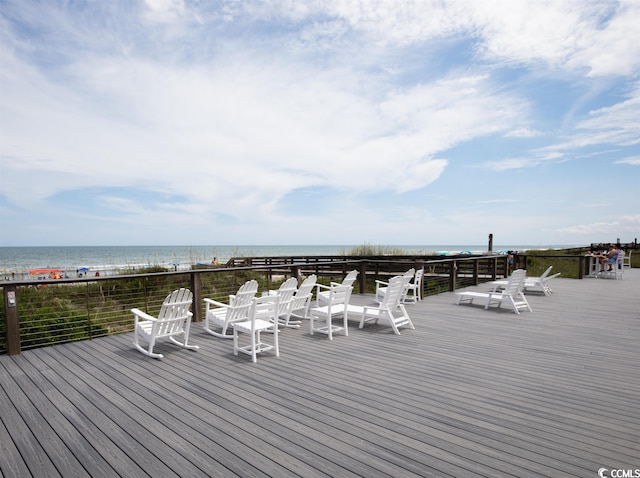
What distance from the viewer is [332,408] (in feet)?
9.27

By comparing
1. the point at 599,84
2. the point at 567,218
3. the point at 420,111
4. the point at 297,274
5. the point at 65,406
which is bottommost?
the point at 65,406

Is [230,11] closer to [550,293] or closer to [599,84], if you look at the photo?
[550,293]

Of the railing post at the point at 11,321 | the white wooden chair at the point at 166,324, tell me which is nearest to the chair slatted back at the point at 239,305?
the white wooden chair at the point at 166,324

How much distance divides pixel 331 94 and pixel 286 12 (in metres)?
3.49

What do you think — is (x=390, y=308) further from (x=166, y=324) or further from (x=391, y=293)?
(x=166, y=324)

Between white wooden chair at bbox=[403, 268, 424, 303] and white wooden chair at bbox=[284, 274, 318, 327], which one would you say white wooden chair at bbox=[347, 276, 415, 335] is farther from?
white wooden chair at bbox=[403, 268, 424, 303]

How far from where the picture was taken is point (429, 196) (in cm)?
3984

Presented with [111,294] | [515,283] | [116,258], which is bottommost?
[111,294]

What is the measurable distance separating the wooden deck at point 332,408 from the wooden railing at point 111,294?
0.82m

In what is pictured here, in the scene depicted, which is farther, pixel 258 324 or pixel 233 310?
pixel 233 310

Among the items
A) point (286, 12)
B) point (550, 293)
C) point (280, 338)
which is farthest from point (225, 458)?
point (286, 12)

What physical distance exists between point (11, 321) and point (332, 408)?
161 inches

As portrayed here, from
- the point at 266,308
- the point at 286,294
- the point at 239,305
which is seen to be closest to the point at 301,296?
the point at 286,294

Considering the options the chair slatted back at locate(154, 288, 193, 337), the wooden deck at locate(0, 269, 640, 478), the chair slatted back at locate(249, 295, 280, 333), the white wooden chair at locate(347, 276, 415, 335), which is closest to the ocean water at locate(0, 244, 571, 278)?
the chair slatted back at locate(154, 288, 193, 337)
